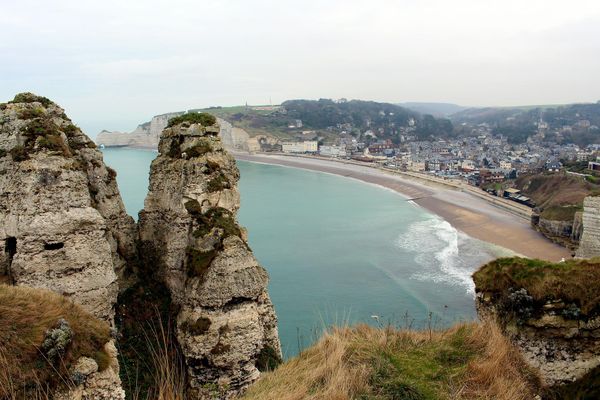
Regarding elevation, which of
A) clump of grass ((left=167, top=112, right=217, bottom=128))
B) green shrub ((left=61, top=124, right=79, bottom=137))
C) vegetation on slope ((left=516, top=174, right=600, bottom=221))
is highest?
clump of grass ((left=167, top=112, right=217, bottom=128))

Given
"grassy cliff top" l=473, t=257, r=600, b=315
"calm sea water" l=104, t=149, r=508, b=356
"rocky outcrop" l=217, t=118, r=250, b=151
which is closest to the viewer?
"grassy cliff top" l=473, t=257, r=600, b=315

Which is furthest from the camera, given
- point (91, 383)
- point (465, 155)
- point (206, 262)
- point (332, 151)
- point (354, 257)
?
point (332, 151)

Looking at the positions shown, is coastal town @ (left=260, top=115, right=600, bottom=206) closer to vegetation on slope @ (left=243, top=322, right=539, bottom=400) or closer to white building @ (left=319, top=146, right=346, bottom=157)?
white building @ (left=319, top=146, right=346, bottom=157)

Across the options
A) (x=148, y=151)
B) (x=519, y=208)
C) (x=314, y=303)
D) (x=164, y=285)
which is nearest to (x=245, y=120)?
(x=148, y=151)

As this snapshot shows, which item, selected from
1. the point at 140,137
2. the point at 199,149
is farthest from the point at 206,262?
the point at 140,137

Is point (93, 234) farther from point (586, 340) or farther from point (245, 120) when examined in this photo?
point (245, 120)

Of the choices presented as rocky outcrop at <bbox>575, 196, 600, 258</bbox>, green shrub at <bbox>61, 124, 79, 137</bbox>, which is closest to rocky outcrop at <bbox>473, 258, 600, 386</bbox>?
green shrub at <bbox>61, 124, 79, 137</bbox>

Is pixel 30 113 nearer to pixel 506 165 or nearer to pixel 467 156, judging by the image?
pixel 506 165
